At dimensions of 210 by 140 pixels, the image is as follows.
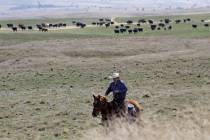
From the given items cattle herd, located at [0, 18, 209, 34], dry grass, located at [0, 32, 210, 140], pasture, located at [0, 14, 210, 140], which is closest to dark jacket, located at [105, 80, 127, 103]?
pasture, located at [0, 14, 210, 140]

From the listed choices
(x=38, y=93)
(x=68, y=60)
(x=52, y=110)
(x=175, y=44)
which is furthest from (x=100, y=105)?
(x=175, y=44)

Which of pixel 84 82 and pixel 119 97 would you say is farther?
pixel 84 82

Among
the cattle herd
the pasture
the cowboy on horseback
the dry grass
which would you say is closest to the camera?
the dry grass

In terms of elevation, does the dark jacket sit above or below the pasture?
above

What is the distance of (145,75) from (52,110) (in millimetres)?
11812

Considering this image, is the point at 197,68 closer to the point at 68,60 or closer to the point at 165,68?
the point at 165,68

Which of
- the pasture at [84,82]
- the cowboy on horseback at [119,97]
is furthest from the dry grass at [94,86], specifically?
the cowboy on horseback at [119,97]

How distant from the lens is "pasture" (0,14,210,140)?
20.8 m

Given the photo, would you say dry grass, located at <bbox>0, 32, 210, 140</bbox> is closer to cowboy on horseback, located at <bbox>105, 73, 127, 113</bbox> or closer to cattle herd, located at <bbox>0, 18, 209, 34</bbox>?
cowboy on horseback, located at <bbox>105, 73, 127, 113</bbox>

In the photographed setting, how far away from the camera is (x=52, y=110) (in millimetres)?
24125

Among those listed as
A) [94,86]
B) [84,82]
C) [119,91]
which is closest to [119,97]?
[119,91]

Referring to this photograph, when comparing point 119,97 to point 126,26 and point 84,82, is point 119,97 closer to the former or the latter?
point 84,82

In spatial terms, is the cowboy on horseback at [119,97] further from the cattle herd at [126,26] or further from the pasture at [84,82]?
the cattle herd at [126,26]

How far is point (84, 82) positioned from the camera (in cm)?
3347
